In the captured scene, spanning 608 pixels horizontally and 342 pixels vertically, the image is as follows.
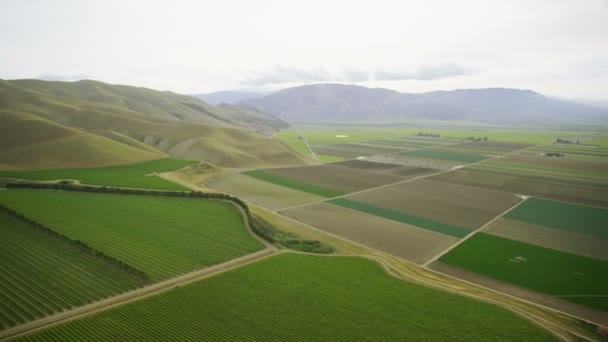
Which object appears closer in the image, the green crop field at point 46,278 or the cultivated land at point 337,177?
the green crop field at point 46,278

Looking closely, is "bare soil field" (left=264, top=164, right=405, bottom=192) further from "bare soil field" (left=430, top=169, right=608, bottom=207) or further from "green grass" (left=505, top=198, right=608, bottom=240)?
"green grass" (left=505, top=198, right=608, bottom=240)

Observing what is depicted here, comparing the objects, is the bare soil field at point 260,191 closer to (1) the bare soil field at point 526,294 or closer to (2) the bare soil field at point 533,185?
(1) the bare soil field at point 526,294

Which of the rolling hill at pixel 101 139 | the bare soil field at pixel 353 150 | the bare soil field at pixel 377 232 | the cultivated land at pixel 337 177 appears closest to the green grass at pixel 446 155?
the bare soil field at pixel 353 150

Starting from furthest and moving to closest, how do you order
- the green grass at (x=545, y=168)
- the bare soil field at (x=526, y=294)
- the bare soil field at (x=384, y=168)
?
the green grass at (x=545, y=168)
the bare soil field at (x=384, y=168)
the bare soil field at (x=526, y=294)

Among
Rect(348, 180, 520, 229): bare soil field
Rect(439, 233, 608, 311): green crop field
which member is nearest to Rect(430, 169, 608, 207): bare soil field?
Rect(348, 180, 520, 229): bare soil field

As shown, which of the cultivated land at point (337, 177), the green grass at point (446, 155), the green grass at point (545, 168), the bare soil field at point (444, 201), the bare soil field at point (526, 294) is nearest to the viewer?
the bare soil field at point (526, 294)
